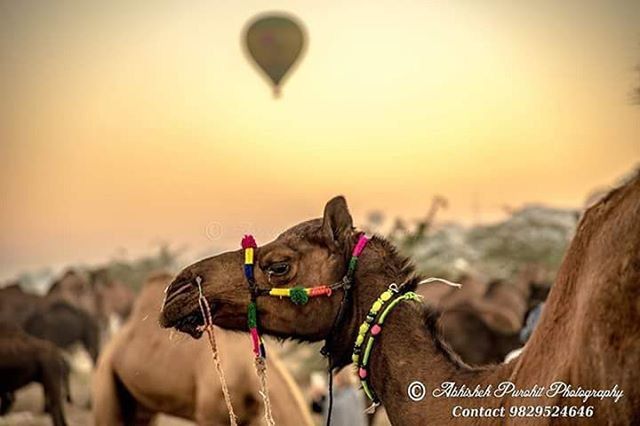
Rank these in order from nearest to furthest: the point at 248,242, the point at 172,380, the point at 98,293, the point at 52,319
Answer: the point at 248,242, the point at 172,380, the point at 52,319, the point at 98,293

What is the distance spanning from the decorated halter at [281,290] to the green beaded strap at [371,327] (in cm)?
9

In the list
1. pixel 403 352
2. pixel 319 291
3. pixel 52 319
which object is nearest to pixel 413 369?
pixel 403 352

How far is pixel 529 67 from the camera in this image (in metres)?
9.84

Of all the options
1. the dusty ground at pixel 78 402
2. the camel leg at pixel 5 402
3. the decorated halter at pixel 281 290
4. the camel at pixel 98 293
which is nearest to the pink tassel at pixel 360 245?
the decorated halter at pixel 281 290

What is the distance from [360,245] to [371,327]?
0.25 meters

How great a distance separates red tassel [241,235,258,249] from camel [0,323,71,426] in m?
5.34

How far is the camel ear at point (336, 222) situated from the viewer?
124 inches

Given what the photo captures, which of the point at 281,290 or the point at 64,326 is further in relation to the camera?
the point at 64,326

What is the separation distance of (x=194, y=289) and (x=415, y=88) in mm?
8178

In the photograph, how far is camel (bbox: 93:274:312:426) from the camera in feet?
16.7

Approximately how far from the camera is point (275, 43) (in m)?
10.8

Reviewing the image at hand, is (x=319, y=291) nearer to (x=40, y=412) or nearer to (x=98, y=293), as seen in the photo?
(x=40, y=412)

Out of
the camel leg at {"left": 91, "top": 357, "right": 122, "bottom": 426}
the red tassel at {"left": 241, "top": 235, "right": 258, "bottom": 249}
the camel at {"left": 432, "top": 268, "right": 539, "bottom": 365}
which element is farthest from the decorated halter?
the camel at {"left": 432, "top": 268, "right": 539, "bottom": 365}

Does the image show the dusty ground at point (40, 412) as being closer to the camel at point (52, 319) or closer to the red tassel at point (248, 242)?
the camel at point (52, 319)
